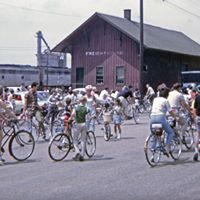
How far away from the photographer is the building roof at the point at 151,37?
49.7 meters

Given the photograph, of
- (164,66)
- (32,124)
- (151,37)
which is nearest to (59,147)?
(32,124)

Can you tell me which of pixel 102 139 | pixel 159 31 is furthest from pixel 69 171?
pixel 159 31

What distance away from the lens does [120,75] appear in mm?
50500

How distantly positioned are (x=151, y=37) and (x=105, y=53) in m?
5.16

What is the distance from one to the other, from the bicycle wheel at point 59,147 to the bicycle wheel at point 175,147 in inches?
95.7

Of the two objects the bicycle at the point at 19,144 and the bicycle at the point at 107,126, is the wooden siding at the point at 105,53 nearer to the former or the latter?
the bicycle at the point at 107,126

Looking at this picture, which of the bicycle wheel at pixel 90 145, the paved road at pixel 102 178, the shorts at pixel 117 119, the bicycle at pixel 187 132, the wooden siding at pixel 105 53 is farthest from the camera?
the wooden siding at pixel 105 53

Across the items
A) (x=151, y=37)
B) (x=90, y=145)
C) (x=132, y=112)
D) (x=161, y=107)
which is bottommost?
(x=90, y=145)

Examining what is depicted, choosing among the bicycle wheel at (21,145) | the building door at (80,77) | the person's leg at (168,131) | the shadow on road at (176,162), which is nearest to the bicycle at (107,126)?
the bicycle wheel at (21,145)

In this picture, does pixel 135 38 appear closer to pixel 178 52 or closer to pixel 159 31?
pixel 178 52

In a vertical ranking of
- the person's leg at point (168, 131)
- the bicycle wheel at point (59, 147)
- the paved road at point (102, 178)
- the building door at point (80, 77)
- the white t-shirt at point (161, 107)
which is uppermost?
the building door at point (80, 77)

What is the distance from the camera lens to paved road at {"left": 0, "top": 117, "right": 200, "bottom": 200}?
9250 millimetres

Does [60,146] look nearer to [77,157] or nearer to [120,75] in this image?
[77,157]

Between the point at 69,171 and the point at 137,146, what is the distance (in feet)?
15.4
